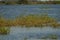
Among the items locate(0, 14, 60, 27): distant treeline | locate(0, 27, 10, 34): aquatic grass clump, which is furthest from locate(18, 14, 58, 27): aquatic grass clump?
locate(0, 27, 10, 34): aquatic grass clump

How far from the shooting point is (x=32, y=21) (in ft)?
6.39

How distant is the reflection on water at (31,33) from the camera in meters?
1.87

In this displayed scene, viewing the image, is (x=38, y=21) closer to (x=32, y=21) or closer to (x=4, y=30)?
(x=32, y=21)

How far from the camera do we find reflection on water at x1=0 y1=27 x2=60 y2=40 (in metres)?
1.87

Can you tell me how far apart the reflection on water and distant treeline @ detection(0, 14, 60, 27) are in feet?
0.15

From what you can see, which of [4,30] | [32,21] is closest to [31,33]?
[32,21]

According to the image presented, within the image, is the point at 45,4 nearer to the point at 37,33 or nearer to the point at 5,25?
the point at 37,33

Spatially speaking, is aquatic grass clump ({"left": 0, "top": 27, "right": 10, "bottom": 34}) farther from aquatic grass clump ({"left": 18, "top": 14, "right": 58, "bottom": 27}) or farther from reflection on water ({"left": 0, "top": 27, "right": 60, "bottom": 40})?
aquatic grass clump ({"left": 18, "top": 14, "right": 58, "bottom": 27})

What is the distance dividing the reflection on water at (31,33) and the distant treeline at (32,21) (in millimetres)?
46

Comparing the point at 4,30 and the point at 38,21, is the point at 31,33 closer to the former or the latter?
the point at 38,21

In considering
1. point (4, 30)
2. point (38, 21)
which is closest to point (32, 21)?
point (38, 21)

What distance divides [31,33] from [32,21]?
137mm

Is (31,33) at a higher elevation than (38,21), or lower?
lower

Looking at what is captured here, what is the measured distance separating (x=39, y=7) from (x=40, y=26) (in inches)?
8.4
